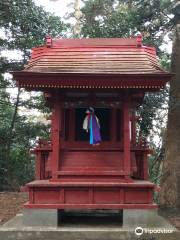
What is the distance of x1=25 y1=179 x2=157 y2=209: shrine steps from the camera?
10477mm

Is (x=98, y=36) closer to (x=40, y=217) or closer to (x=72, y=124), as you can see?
(x=72, y=124)

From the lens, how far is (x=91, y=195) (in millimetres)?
10594

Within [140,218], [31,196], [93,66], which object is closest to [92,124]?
[93,66]

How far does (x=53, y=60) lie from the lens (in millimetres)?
11352

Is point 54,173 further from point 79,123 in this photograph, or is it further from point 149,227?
point 149,227

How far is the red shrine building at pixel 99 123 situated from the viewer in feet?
34.1

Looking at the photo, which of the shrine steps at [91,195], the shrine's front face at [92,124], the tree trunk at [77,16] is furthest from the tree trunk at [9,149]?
the shrine steps at [91,195]

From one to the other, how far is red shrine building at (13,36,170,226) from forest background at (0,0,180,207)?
222cm

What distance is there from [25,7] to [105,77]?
7.78m

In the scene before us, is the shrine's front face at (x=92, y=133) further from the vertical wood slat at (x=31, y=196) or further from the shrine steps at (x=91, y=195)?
the vertical wood slat at (x=31, y=196)

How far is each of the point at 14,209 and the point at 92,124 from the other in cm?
479

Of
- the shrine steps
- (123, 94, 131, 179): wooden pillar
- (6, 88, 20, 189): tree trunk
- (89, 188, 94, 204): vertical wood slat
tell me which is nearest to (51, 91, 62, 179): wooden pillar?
the shrine steps

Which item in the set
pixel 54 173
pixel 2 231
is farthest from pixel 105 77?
pixel 2 231

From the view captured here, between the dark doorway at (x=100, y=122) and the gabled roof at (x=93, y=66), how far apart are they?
1225mm
